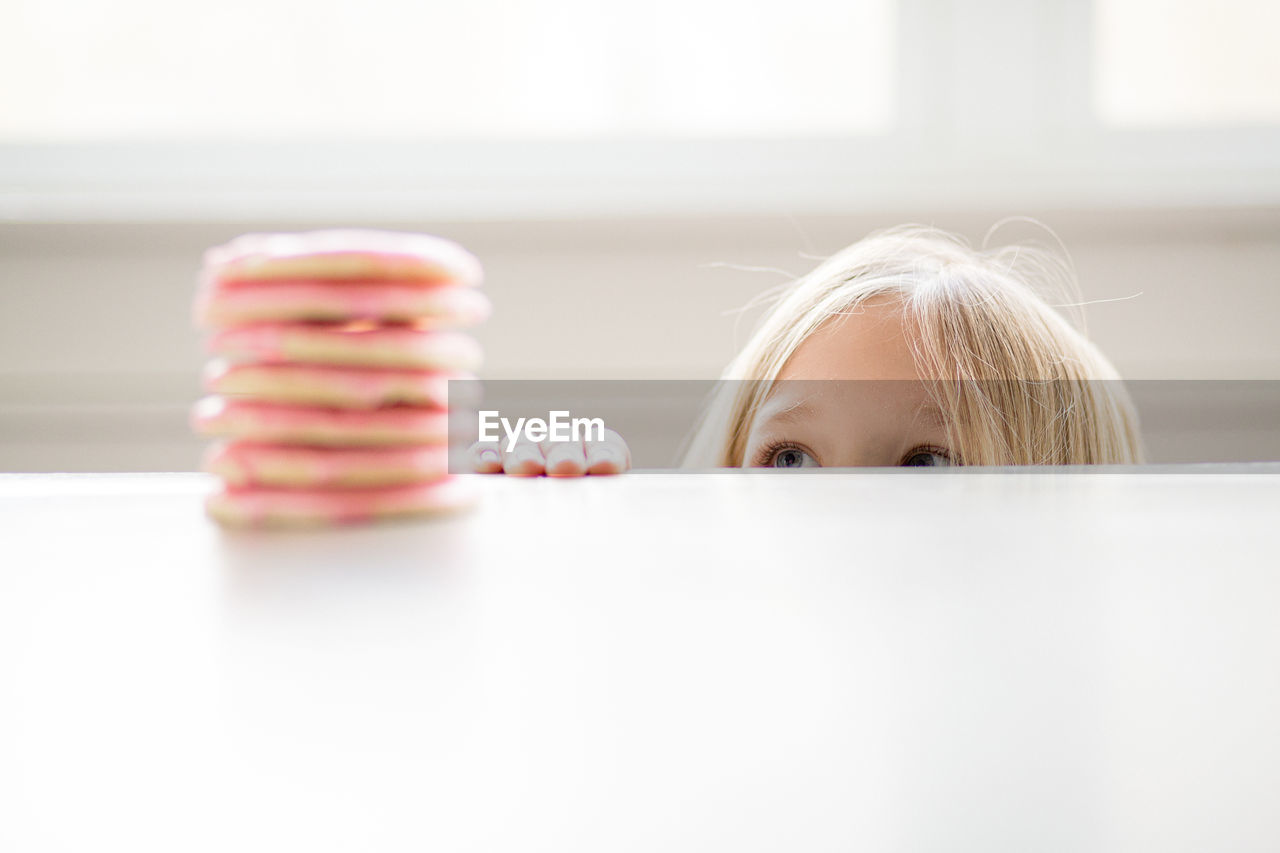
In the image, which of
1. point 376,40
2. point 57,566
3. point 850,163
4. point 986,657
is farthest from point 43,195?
point 986,657

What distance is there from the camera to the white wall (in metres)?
1.10

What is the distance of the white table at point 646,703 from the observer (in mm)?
74

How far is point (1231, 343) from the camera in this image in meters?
1.11

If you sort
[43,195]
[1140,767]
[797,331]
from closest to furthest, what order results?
[1140,767] < [797,331] < [43,195]

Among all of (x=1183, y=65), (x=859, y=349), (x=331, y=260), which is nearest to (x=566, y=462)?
(x=331, y=260)

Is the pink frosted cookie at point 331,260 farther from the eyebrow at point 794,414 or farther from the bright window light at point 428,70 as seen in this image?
the bright window light at point 428,70

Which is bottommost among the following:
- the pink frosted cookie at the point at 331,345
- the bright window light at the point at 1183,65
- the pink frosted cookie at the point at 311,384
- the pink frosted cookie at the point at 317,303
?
the pink frosted cookie at the point at 311,384

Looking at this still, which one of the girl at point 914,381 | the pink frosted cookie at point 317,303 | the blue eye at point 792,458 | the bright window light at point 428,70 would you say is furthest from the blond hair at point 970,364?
the pink frosted cookie at point 317,303

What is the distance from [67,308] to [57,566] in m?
1.20

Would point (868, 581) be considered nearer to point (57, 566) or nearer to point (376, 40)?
point (57, 566)

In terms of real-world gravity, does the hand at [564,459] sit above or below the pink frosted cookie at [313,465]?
below

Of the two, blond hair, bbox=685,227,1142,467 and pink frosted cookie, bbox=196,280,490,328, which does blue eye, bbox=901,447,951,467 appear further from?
pink frosted cookie, bbox=196,280,490,328

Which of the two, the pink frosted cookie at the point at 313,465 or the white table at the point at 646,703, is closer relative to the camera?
the white table at the point at 646,703

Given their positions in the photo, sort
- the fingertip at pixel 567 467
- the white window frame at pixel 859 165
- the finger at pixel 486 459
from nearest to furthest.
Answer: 1. the fingertip at pixel 567 467
2. the finger at pixel 486 459
3. the white window frame at pixel 859 165
